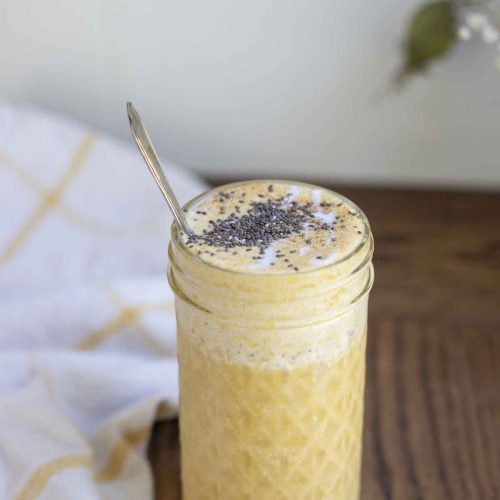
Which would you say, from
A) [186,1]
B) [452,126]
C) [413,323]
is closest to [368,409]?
[413,323]

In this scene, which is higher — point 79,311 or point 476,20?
point 476,20

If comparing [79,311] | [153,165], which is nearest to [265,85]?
[79,311]

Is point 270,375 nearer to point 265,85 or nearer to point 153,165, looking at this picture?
point 153,165

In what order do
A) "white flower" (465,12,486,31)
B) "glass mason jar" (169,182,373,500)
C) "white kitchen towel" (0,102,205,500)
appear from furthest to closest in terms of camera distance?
"white flower" (465,12,486,31), "white kitchen towel" (0,102,205,500), "glass mason jar" (169,182,373,500)

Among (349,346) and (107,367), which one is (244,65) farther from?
(349,346)

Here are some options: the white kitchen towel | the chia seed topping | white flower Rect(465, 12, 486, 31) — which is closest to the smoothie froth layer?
the chia seed topping

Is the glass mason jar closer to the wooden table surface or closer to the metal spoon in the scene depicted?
the metal spoon

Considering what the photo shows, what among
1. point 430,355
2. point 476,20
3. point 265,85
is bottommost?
point 430,355
